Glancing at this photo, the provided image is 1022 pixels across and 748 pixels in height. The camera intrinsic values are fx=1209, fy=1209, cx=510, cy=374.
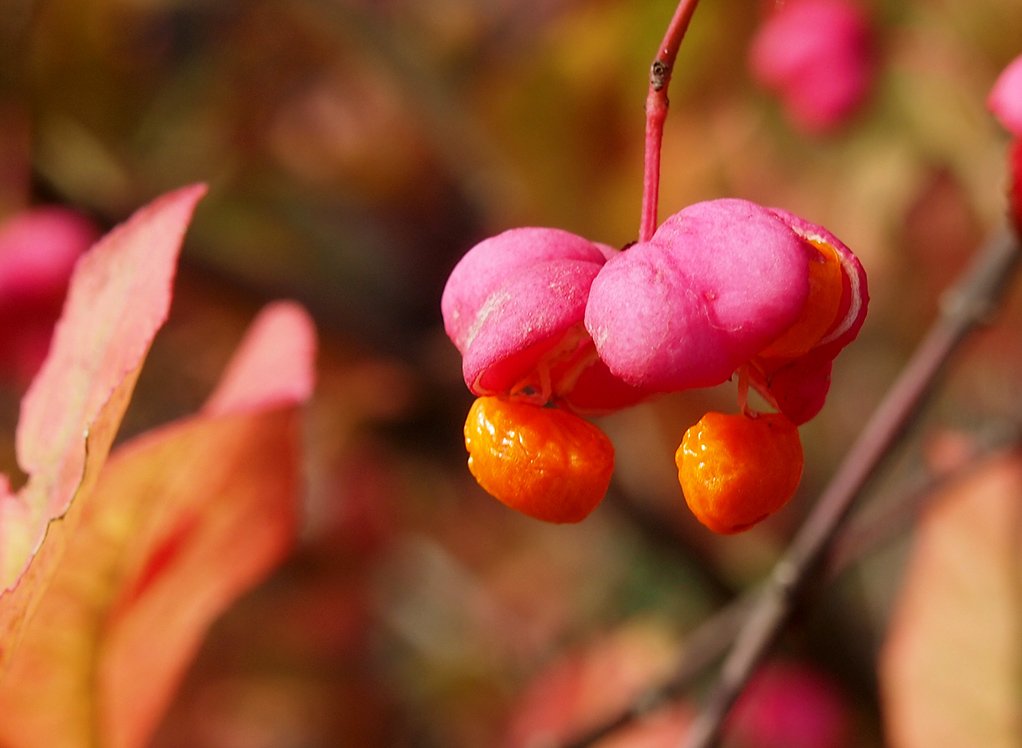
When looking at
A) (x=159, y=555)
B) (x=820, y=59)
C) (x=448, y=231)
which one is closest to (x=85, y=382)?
(x=159, y=555)

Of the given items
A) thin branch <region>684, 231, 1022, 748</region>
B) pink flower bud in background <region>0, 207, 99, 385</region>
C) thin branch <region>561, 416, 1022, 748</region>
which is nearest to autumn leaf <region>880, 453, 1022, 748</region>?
thin branch <region>561, 416, 1022, 748</region>

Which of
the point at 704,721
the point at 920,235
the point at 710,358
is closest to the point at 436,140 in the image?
the point at 920,235

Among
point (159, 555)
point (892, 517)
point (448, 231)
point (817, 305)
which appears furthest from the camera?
point (448, 231)

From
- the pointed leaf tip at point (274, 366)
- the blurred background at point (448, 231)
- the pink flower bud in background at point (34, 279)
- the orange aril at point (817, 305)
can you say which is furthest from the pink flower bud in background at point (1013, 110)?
the pink flower bud in background at point (34, 279)

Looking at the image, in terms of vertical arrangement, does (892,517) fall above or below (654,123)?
below

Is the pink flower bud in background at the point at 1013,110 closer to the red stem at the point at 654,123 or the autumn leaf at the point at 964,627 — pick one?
the red stem at the point at 654,123

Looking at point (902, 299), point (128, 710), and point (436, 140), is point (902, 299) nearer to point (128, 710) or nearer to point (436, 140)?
point (436, 140)

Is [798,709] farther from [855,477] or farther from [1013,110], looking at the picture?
[1013,110]

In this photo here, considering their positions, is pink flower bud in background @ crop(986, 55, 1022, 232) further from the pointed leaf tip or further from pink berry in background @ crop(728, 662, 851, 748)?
pink berry in background @ crop(728, 662, 851, 748)
